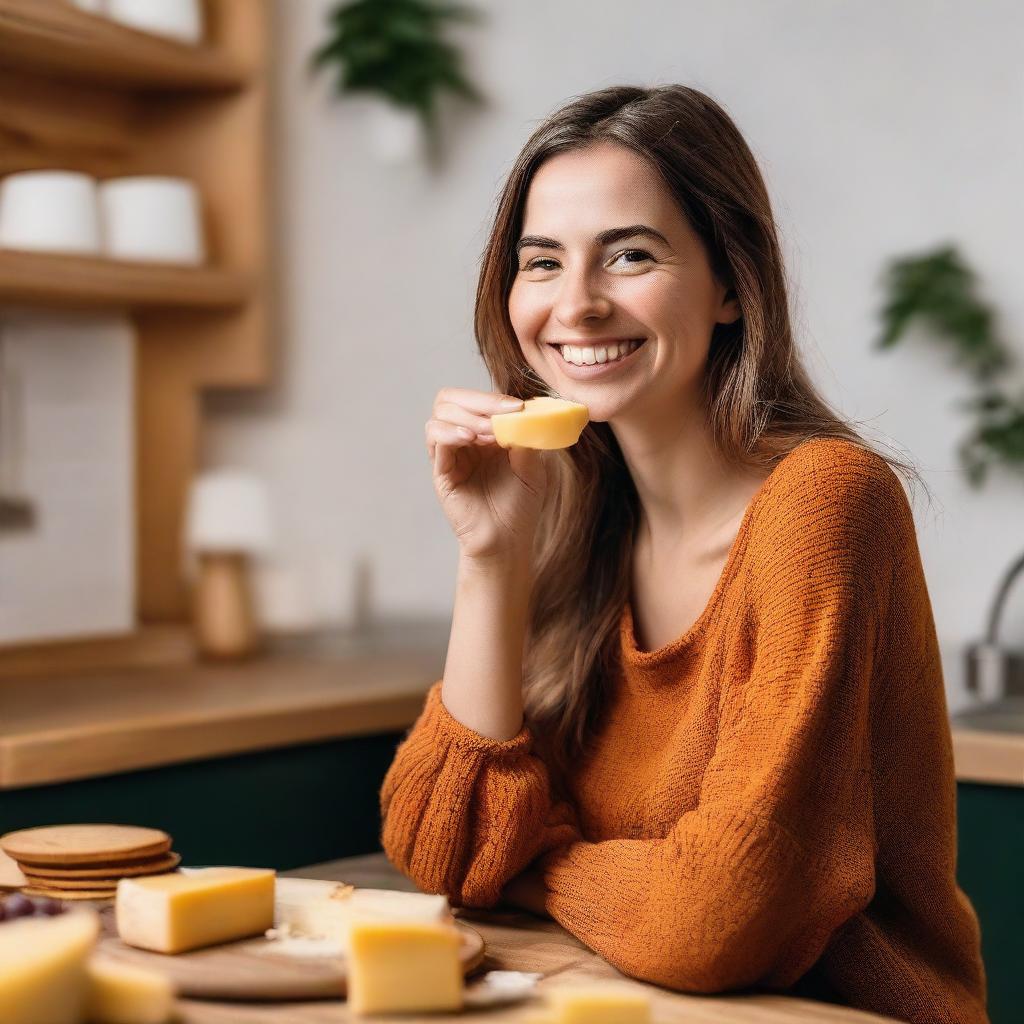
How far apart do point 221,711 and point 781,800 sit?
50.2 inches

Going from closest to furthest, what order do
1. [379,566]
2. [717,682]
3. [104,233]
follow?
[717,682], [104,233], [379,566]

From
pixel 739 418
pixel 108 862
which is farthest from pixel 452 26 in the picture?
pixel 108 862

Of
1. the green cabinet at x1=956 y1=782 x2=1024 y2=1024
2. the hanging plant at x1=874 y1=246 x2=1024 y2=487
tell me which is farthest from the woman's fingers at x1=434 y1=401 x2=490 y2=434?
the hanging plant at x1=874 y1=246 x2=1024 y2=487

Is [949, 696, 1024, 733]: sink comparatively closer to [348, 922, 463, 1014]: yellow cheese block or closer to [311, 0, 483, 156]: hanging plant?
[348, 922, 463, 1014]: yellow cheese block

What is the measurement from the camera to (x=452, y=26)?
3043 mm

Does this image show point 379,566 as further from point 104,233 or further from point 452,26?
point 452,26

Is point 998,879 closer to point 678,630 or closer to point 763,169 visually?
point 678,630

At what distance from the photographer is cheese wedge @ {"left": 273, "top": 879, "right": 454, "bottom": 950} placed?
1.05m

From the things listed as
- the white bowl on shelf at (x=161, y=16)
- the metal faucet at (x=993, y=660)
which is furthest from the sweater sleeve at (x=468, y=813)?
the white bowl on shelf at (x=161, y=16)

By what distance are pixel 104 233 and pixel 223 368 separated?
0.41m

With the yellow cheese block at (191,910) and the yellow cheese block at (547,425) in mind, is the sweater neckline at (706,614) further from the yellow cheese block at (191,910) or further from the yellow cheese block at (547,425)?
the yellow cheese block at (191,910)

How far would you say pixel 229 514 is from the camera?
2.86m

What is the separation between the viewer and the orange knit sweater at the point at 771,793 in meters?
1.14

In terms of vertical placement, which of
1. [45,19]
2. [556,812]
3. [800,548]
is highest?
[45,19]
